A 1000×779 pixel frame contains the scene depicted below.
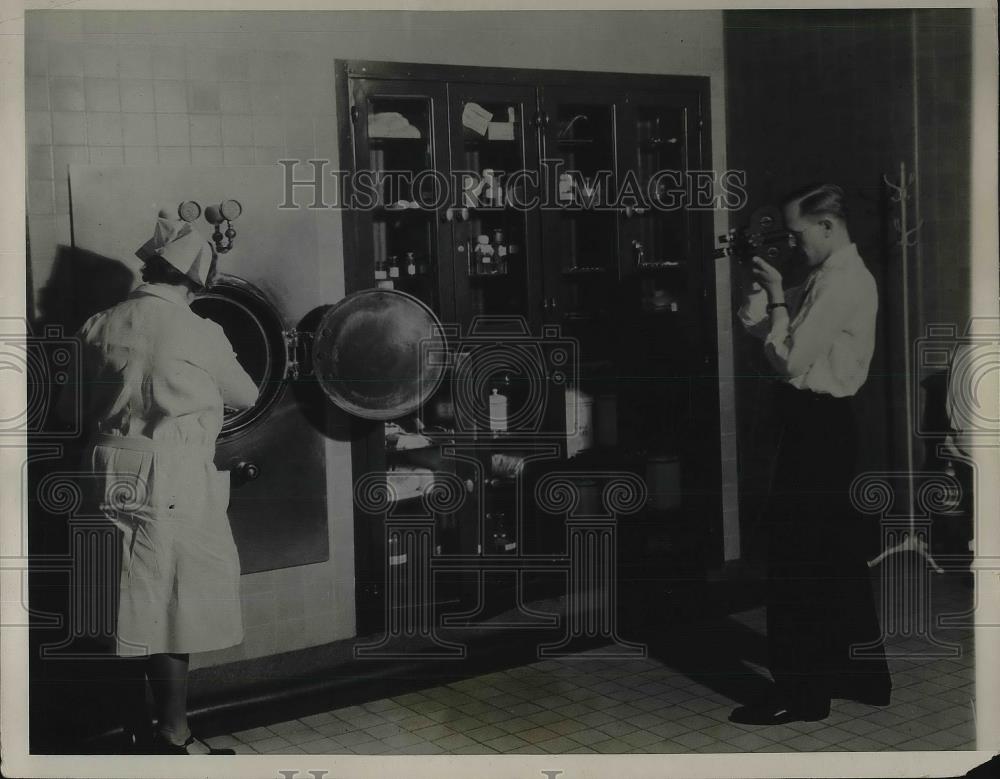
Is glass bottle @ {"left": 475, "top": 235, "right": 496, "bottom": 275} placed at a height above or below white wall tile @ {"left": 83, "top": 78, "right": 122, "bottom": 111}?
below

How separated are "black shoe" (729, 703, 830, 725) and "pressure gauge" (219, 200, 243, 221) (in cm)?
233

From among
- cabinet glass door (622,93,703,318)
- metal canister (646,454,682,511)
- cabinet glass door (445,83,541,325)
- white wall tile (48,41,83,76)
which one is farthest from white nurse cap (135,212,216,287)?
metal canister (646,454,682,511)

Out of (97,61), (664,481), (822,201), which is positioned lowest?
(664,481)

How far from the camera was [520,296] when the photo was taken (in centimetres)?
404

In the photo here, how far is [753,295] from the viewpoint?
11.9ft

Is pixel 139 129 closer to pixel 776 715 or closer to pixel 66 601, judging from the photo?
pixel 66 601

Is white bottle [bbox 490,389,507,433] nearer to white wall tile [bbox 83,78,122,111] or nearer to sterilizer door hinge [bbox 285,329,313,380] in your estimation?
sterilizer door hinge [bbox 285,329,313,380]

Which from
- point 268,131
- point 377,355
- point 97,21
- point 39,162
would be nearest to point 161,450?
point 377,355

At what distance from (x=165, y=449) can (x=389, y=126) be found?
141cm

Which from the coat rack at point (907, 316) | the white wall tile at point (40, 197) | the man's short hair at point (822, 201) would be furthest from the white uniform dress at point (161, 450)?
the coat rack at point (907, 316)

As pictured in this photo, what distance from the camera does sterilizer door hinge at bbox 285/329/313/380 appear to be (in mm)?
3520

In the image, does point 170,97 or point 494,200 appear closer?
point 170,97

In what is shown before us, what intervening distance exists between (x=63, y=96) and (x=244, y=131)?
557 mm

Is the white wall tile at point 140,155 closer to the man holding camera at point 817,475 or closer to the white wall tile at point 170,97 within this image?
the white wall tile at point 170,97
